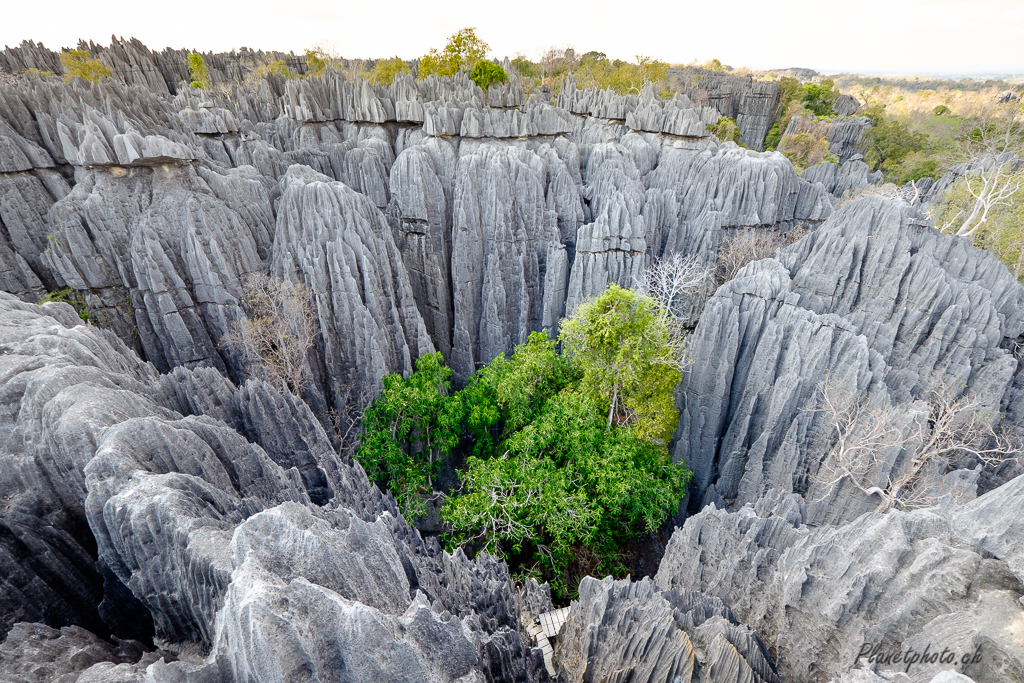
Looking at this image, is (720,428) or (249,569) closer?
(249,569)

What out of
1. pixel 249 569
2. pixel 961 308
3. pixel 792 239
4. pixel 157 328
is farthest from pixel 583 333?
pixel 792 239

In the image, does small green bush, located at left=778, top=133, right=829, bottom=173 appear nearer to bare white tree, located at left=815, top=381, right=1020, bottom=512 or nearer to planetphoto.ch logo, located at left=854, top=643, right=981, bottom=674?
bare white tree, located at left=815, top=381, right=1020, bottom=512

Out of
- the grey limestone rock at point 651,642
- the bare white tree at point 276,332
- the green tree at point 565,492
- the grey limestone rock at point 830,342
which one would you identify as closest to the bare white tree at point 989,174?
the grey limestone rock at point 830,342

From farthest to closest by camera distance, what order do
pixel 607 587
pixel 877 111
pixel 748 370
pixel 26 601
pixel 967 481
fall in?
pixel 877 111, pixel 748 370, pixel 967 481, pixel 607 587, pixel 26 601

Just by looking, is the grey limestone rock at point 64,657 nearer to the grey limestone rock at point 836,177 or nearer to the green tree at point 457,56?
the green tree at point 457,56

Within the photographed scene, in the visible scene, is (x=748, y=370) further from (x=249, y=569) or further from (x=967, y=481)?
(x=249, y=569)

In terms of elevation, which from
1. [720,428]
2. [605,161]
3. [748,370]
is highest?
[605,161]

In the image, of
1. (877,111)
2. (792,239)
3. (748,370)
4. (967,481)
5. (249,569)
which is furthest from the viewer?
(877,111)

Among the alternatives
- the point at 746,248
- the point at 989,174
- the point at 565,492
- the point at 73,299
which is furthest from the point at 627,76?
the point at 73,299
